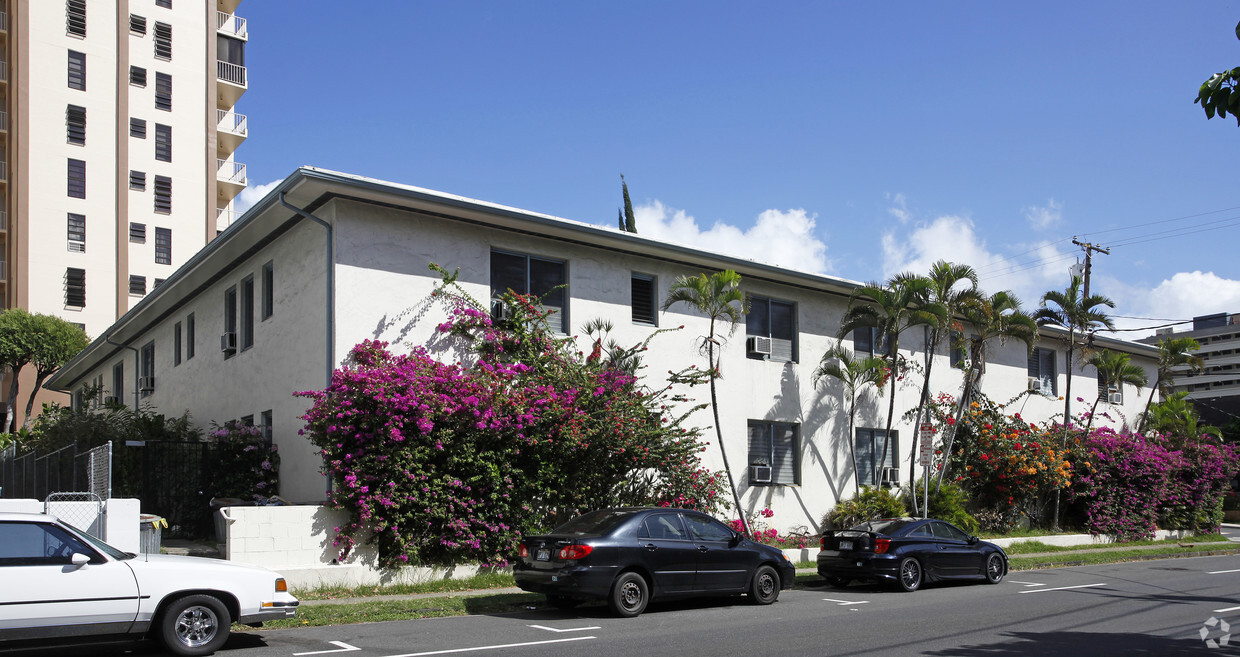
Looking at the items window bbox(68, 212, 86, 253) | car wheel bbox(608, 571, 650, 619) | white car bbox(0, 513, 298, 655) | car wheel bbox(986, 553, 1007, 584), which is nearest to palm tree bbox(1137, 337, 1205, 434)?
car wheel bbox(986, 553, 1007, 584)

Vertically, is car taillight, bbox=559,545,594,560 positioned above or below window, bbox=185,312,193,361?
below

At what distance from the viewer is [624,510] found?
1305 cm

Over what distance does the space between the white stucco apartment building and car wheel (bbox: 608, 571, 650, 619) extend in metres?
6.20

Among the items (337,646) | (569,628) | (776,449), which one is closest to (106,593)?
(337,646)

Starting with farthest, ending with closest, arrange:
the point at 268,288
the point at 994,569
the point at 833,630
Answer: the point at 268,288, the point at 994,569, the point at 833,630

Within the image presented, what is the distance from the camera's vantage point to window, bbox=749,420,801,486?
70.5 ft

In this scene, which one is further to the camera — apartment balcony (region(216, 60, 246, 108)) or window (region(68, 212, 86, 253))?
apartment balcony (region(216, 60, 246, 108))

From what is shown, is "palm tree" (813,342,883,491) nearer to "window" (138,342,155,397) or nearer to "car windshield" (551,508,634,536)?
"car windshield" (551,508,634,536)

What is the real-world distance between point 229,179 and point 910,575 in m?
53.3

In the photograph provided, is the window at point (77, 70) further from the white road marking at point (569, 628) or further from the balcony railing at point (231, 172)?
the white road marking at point (569, 628)

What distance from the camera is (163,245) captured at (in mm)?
53375

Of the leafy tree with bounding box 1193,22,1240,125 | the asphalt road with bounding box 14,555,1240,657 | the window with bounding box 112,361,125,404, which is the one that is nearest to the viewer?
the leafy tree with bounding box 1193,22,1240,125

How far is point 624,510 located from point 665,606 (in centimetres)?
162

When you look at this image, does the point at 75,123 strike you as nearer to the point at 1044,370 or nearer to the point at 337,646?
the point at 1044,370
